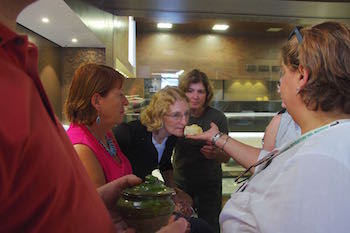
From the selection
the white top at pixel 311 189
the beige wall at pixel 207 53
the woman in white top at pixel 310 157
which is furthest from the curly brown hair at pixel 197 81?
the beige wall at pixel 207 53

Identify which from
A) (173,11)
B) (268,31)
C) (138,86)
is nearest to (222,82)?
(268,31)

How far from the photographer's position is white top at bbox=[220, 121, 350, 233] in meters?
0.70

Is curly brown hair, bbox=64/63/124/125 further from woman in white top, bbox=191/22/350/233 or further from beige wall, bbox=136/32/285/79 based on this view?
beige wall, bbox=136/32/285/79

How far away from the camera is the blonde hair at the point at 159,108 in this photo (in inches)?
70.5

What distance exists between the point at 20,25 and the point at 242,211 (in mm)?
1826

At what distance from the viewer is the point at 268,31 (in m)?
6.75

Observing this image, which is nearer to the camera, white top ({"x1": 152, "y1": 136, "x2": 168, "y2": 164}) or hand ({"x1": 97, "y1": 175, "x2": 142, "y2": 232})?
hand ({"x1": 97, "y1": 175, "x2": 142, "y2": 232})

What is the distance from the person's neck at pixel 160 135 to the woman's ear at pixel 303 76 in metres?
1.07

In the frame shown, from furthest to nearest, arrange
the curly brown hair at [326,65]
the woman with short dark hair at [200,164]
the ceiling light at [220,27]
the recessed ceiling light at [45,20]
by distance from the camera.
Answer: the ceiling light at [220,27]
the woman with short dark hair at [200,164]
the recessed ceiling light at [45,20]
the curly brown hair at [326,65]

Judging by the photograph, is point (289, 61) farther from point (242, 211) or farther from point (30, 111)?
point (30, 111)

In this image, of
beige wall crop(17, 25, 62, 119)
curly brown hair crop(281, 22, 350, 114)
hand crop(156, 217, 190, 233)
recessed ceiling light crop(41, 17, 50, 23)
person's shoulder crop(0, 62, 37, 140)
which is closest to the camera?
person's shoulder crop(0, 62, 37, 140)

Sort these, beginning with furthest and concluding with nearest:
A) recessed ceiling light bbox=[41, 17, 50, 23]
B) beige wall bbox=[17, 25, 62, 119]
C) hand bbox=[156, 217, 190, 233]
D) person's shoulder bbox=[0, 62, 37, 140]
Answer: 1. beige wall bbox=[17, 25, 62, 119]
2. recessed ceiling light bbox=[41, 17, 50, 23]
3. hand bbox=[156, 217, 190, 233]
4. person's shoulder bbox=[0, 62, 37, 140]

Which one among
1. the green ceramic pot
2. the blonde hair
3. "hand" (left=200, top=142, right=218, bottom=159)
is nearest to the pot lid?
the green ceramic pot

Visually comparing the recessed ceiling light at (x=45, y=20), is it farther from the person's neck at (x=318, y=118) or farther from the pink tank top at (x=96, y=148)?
the person's neck at (x=318, y=118)
